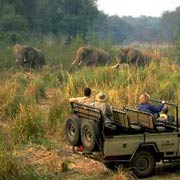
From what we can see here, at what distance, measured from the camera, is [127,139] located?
9289 millimetres

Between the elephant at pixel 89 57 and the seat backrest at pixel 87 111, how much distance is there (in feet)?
57.6

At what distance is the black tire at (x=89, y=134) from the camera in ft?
30.2

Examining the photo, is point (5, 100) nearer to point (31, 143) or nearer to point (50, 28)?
point (31, 143)

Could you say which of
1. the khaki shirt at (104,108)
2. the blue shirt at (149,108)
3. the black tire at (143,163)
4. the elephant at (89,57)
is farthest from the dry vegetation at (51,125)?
the elephant at (89,57)

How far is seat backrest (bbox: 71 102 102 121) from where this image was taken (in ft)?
30.8

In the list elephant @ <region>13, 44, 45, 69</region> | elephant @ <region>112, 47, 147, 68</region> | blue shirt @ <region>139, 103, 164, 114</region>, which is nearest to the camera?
blue shirt @ <region>139, 103, 164, 114</region>

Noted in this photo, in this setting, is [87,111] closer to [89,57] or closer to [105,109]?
[105,109]

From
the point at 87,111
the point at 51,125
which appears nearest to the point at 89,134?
the point at 87,111

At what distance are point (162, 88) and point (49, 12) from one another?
1091 inches

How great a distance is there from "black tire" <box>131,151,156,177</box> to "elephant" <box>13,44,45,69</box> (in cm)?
1840

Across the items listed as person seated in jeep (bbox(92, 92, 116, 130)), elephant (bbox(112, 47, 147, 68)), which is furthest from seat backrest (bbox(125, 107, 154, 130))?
elephant (bbox(112, 47, 147, 68))

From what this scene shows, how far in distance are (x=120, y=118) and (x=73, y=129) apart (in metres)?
0.78

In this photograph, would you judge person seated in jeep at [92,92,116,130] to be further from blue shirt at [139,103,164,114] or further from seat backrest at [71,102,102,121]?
blue shirt at [139,103,164,114]

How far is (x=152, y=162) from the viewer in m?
9.60
